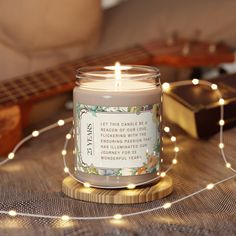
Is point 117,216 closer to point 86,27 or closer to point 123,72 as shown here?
point 123,72

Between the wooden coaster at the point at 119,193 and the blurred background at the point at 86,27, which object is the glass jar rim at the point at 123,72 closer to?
the wooden coaster at the point at 119,193

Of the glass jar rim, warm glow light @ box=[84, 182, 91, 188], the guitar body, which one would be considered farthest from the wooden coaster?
the guitar body

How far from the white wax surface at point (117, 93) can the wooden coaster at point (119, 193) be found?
0.32 feet

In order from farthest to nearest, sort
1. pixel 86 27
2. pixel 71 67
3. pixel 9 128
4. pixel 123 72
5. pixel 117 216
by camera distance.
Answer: pixel 86 27 < pixel 71 67 < pixel 9 128 < pixel 123 72 < pixel 117 216

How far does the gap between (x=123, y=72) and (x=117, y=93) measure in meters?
0.10

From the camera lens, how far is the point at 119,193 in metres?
0.63

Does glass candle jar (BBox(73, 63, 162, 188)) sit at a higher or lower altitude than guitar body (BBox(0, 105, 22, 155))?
higher

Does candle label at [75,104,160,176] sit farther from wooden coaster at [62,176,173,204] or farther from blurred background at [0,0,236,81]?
→ blurred background at [0,0,236,81]

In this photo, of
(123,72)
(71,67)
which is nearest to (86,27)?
(71,67)

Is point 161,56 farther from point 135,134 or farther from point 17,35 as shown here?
point 135,134

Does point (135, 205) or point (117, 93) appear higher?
point (117, 93)

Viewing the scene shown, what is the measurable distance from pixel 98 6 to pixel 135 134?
25.8 inches

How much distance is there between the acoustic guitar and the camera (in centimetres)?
96

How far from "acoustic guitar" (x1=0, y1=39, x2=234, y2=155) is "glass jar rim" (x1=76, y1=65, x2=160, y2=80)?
27cm
